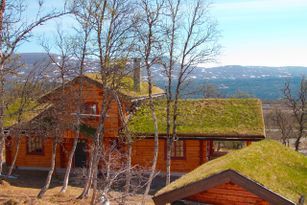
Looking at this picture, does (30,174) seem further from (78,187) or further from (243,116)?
(243,116)

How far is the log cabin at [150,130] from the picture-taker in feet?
83.1

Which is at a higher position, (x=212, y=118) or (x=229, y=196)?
(x=212, y=118)

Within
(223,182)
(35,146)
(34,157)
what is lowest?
(34,157)

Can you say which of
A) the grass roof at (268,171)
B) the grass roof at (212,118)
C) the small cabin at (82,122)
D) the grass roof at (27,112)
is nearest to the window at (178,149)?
the grass roof at (212,118)

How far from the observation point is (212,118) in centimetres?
2714

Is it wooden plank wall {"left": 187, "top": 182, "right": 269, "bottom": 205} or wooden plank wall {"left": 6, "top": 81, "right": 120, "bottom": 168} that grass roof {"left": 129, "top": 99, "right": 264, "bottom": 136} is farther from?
wooden plank wall {"left": 187, "top": 182, "right": 269, "bottom": 205}

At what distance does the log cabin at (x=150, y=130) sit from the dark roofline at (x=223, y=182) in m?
13.1

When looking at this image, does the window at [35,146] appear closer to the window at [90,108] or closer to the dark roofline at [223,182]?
the window at [90,108]

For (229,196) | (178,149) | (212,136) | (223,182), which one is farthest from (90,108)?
(223,182)

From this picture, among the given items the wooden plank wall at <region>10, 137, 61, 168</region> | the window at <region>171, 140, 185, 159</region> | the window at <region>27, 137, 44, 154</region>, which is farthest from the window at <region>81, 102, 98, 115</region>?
the window at <region>171, 140, 185, 159</region>

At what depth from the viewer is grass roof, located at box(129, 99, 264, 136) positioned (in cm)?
2562

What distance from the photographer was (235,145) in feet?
149

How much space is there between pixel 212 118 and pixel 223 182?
1737 centimetres

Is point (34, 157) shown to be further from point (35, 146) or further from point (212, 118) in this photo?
point (212, 118)
